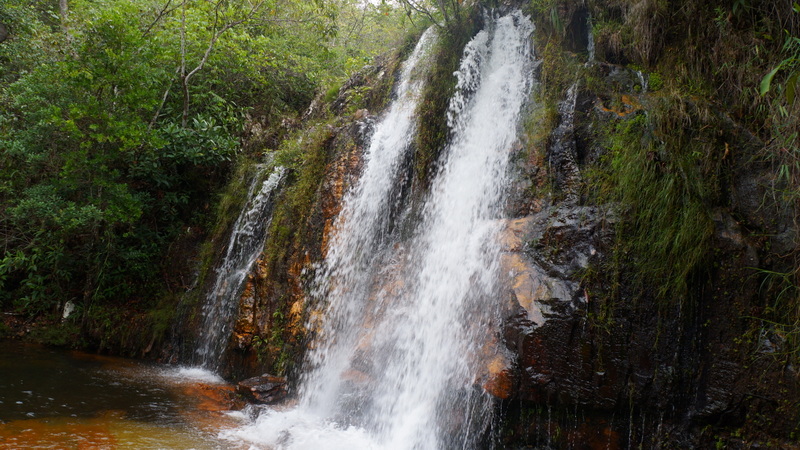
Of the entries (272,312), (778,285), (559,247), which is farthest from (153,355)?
(778,285)

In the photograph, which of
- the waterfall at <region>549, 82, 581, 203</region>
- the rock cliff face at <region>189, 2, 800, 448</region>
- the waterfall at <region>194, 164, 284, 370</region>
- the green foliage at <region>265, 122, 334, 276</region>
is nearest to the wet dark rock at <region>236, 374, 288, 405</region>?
the waterfall at <region>194, 164, 284, 370</region>

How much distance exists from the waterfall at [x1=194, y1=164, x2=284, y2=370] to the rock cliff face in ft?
14.6

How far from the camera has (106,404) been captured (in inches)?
191

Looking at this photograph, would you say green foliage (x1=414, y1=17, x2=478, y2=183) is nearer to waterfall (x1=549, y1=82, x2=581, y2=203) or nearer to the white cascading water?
the white cascading water

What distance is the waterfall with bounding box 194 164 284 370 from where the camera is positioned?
7.01 metres

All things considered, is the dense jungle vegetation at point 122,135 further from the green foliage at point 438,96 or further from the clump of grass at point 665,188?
the clump of grass at point 665,188

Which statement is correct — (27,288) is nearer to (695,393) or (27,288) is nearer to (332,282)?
(332,282)

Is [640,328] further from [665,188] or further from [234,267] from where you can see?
[234,267]

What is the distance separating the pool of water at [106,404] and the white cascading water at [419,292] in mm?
614

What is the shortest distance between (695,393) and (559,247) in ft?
5.30

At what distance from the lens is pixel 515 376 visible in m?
4.00

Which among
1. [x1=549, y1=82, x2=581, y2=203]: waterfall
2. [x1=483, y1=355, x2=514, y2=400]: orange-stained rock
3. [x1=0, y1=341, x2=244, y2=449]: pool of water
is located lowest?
[x1=0, y1=341, x2=244, y2=449]: pool of water

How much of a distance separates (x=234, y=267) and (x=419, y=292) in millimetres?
3765

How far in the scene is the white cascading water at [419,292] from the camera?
174 inches
